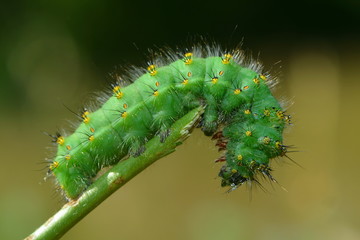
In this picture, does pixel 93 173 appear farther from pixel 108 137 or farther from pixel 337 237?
pixel 337 237

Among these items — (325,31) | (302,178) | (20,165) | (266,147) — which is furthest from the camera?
(325,31)

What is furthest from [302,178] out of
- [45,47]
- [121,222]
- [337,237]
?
[45,47]

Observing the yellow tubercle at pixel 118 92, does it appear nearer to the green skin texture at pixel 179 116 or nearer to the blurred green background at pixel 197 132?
the green skin texture at pixel 179 116

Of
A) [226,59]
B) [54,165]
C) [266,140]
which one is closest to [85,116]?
[54,165]

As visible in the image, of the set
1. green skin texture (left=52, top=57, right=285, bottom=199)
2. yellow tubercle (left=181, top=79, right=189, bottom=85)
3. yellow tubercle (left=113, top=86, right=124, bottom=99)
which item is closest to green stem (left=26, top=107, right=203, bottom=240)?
green skin texture (left=52, top=57, right=285, bottom=199)

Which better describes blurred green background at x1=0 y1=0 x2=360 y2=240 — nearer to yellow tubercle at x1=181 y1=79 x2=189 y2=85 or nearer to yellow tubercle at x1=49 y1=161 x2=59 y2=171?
yellow tubercle at x1=181 y1=79 x2=189 y2=85

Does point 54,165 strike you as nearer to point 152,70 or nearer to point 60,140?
point 60,140
